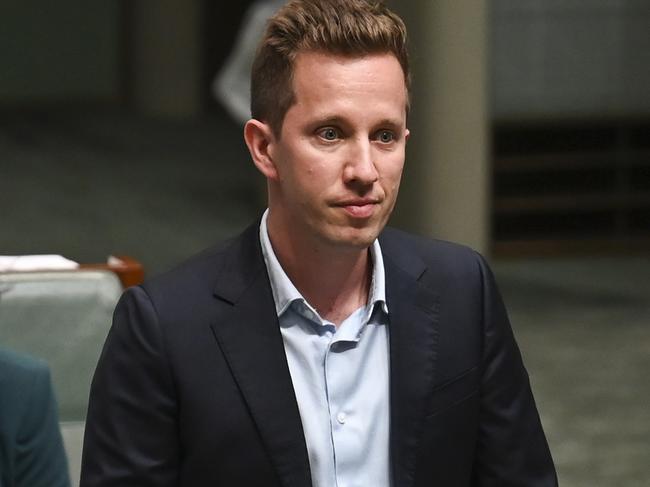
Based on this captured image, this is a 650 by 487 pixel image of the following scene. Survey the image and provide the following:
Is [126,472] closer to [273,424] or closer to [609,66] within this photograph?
[273,424]

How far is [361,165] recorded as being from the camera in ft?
6.49

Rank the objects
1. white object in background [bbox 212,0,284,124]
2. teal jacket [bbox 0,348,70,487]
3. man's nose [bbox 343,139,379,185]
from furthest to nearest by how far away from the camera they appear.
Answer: white object in background [bbox 212,0,284,124] → teal jacket [bbox 0,348,70,487] → man's nose [bbox 343,139,379,185]

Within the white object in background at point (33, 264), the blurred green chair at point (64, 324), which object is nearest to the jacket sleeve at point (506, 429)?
the blurred green chair at point (64, 324)

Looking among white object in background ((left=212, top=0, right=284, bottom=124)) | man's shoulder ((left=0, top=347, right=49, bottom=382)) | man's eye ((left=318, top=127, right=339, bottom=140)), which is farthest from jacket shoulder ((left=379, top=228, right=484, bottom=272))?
white object in background ((left=212, top=0, right=284, bottom=124))

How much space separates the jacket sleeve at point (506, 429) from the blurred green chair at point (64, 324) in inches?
42.3

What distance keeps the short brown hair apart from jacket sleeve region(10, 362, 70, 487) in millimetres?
529

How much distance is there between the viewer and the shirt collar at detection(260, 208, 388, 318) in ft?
7.00

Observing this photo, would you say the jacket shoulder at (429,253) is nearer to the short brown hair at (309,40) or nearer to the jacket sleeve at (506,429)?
the jacket sleeve at (506,429)

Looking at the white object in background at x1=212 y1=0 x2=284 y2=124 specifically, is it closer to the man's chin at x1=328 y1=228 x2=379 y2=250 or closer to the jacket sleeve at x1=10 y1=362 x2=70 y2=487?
the jacket sleeve at x1=10 y1=362 x2=70 y2=487

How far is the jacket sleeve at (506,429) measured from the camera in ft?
7.04

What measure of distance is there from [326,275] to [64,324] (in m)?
1.05

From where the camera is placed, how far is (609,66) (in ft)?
29.9

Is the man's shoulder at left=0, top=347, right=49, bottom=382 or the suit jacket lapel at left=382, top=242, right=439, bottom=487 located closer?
the suit jacket lapel at left=382, top=242, right=439, bottom=487

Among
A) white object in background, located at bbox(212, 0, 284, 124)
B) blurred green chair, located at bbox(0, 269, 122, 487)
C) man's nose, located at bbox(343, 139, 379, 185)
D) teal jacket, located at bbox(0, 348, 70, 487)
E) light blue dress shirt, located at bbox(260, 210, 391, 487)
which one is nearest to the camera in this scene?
man's nose, located at bbox(343, 139, 379, 185)
